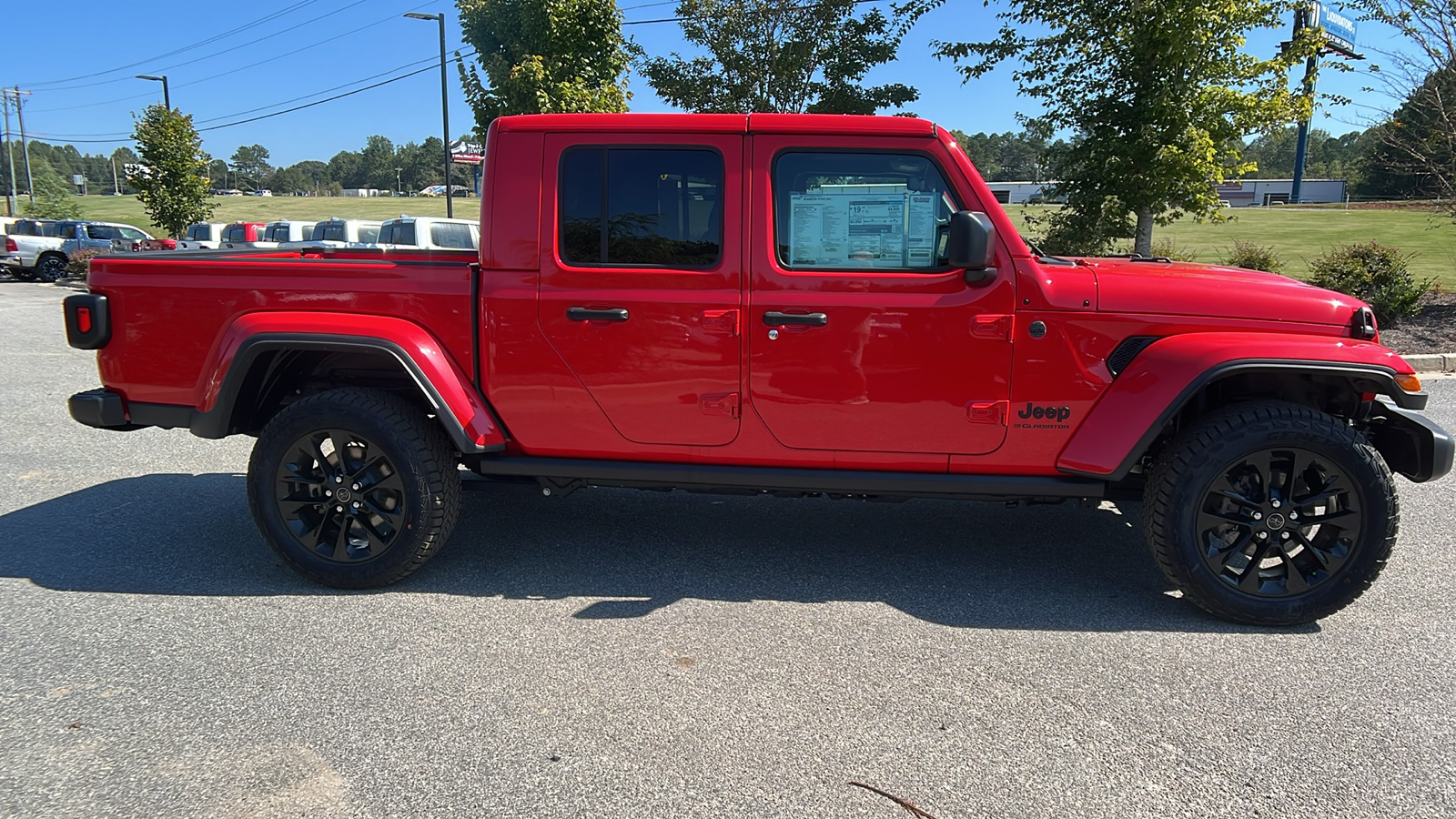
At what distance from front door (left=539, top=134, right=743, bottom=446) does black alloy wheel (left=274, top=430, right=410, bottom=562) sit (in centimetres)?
97

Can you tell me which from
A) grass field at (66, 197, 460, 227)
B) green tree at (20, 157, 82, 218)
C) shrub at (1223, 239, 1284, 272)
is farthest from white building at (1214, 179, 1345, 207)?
green tree at (20, 157, 82, 218)

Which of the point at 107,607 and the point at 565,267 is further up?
the point at 565,267

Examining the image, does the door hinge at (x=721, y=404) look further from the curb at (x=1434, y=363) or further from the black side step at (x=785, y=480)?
the curb at (x=1434, y=363)

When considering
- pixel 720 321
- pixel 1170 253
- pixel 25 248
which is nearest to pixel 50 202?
pixel 25 248

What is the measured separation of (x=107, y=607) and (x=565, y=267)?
2.33 meters

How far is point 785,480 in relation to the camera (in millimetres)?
3674

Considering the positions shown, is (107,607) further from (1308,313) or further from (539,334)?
(1308,313)

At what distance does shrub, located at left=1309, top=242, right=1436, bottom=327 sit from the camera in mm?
11422

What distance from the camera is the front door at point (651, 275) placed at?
3590 millimetres

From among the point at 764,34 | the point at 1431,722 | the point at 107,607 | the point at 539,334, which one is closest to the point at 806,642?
the point at 539,334

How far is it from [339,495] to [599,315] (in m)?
1.36

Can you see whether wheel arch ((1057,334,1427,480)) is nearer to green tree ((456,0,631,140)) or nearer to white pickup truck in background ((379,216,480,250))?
green tree ((456,0,631,140))

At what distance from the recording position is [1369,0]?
38.6ft

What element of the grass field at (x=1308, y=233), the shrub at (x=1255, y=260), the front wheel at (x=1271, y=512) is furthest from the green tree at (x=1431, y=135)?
the front wheel at (x=1271, y=512)
